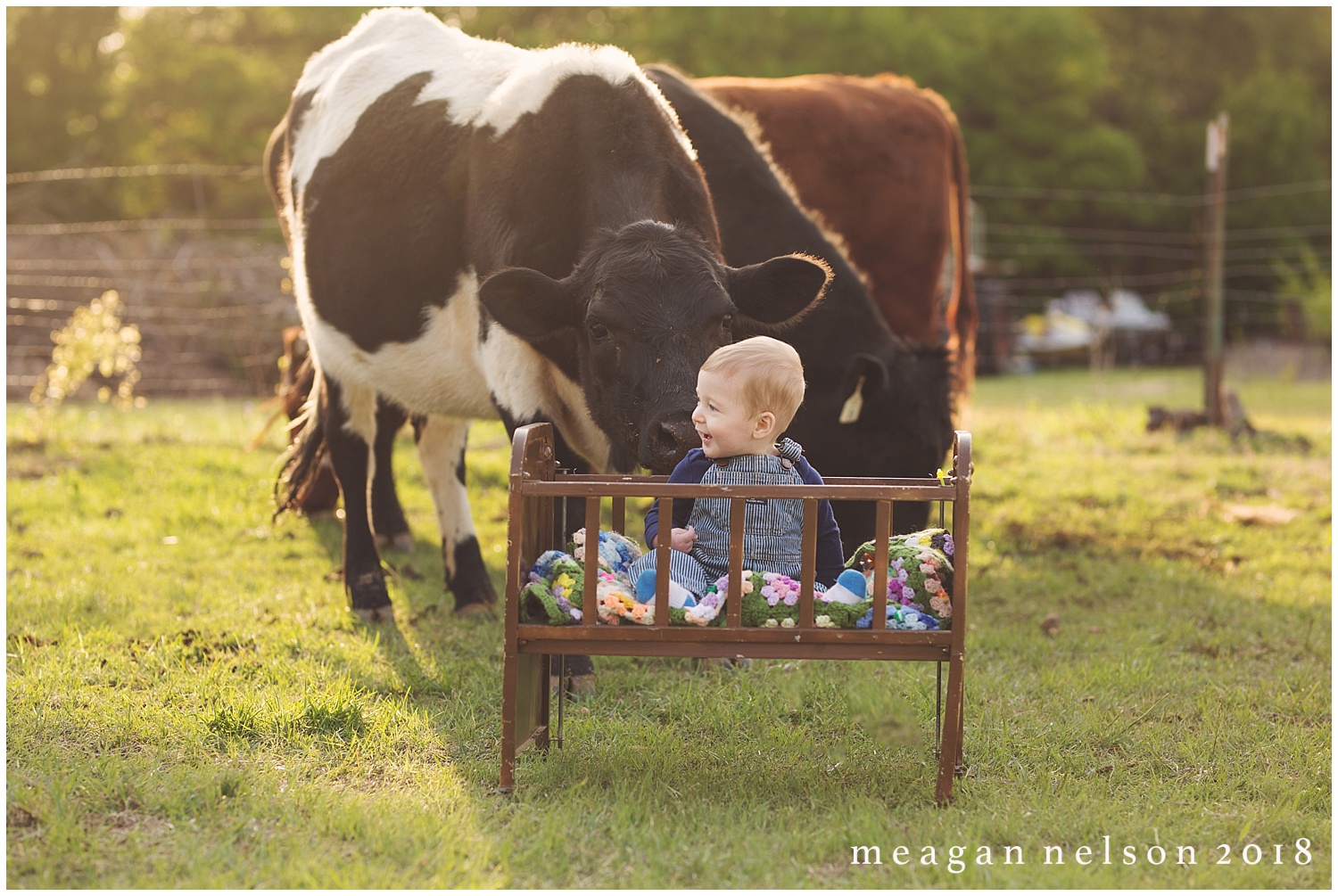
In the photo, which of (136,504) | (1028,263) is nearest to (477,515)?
(136,504)

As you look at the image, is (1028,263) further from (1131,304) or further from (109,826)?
(109,826)

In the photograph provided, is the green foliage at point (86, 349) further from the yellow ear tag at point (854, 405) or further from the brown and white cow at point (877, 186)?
the yellow ear tag at point (854, 405)

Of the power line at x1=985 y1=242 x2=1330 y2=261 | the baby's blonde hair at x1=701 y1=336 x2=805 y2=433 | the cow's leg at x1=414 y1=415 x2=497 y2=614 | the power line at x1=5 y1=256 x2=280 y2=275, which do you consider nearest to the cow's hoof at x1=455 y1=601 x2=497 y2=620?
the cow's leg at x1=414 y1=415 x2=497 y2=614

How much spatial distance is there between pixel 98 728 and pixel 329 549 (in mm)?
2767

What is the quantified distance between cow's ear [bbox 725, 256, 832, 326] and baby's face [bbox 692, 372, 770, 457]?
0.84 m

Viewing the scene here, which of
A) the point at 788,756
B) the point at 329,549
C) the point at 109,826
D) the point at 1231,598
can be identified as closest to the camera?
the point at 109,826

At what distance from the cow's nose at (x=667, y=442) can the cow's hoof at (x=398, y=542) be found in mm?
3079

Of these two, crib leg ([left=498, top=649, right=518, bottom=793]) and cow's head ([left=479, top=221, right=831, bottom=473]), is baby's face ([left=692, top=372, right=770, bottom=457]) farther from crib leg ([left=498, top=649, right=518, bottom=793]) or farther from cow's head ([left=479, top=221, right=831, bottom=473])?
crib leg ([left=498, top=649, right=518, bottom=793])

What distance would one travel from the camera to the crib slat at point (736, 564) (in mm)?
3047

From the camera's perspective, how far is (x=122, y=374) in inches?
585

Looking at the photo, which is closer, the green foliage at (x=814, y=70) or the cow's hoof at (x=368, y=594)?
the cow's hoof at (x=368, y=594)

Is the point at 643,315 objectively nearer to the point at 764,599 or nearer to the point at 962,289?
the point at 764,599

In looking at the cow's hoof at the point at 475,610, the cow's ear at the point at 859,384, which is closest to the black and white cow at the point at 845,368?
the cow's ear at the point at 859,384

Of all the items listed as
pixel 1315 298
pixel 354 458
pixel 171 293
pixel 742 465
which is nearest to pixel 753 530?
pixel 742 465
